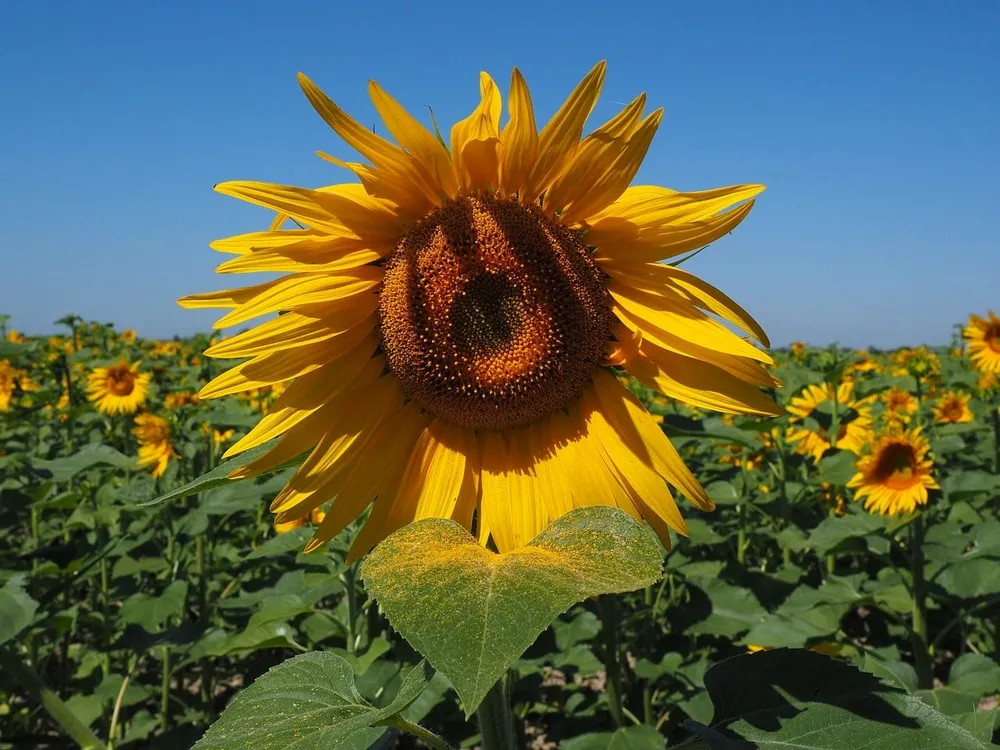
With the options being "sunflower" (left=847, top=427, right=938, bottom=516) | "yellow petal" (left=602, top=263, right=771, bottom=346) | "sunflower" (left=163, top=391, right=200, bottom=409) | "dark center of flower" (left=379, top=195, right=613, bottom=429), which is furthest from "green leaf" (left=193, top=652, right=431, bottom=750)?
"sunflower" (left=163, top=391, right=200, bottom=409)

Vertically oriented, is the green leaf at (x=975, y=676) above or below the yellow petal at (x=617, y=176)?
below

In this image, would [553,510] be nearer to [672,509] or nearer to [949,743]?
[672,509]

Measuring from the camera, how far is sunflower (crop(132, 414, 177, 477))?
5754mm

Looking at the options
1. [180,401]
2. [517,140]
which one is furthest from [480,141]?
[180,401]

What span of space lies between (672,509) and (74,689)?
4527 mm

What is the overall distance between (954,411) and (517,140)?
7565 millimetres

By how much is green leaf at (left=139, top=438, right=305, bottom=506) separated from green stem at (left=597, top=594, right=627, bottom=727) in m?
1.73

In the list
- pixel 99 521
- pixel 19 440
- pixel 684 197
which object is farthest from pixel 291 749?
pixel 19 440

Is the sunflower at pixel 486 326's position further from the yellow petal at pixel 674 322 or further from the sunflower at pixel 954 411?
the sunflower at pixel 954 411

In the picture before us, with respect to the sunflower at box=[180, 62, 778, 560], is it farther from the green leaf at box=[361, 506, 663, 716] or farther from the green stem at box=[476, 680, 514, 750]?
the green leaf at box=[361, 506, 663, 716]

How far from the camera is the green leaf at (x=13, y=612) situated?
2.34 metres

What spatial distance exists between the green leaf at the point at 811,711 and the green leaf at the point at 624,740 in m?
1.52

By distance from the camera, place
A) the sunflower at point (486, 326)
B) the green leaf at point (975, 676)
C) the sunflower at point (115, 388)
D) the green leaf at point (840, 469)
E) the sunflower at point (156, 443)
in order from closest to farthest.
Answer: the sunflower at point (486, 326)
the green leaf at point (975, 676)
the green leaf at point (840, 469)
the sunflower at point (156, 443)
the sunflower at point (115, 388)

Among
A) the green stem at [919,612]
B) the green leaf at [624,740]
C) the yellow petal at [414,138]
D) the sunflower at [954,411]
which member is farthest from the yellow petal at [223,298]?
the sunflower at [954,411]
